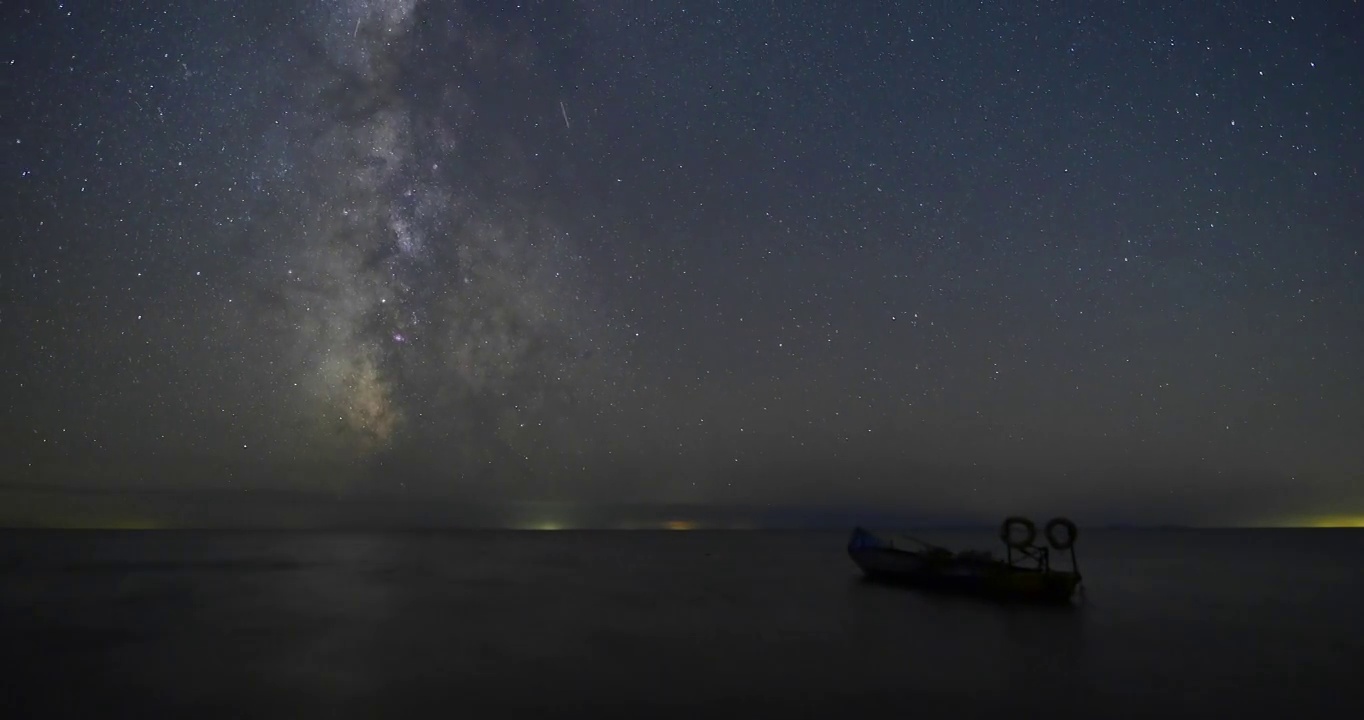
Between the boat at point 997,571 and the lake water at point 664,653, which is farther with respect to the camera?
the boat at point 997,571

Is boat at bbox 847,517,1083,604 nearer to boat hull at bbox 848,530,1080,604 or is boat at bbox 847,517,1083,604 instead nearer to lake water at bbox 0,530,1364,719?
boat hull at bbox 848,530,1080,604

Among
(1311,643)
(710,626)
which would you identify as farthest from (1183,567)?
(710,626)

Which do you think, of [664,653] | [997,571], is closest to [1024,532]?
[997,571]

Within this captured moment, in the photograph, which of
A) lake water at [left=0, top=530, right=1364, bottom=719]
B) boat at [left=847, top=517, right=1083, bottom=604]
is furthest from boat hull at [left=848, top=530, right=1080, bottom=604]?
lake water at [left=0, top=530, right=1364, bottom=719]

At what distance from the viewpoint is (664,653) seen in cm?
2630

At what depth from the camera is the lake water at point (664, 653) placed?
63.9ft

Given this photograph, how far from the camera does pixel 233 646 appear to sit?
27.6m

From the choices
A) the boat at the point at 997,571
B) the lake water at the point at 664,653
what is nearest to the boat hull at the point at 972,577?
the boat at the point at 997,571

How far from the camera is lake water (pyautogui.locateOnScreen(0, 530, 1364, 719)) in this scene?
1948 cm

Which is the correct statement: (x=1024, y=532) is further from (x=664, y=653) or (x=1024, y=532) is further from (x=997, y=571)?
(x=664, y=653)

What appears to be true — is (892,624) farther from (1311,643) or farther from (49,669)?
(49,669)

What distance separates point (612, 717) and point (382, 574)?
5317 centimetres

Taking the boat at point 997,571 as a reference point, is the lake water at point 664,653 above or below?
below

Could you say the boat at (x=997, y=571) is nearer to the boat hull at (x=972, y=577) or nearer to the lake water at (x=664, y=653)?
the boat hull at (x=972, y=577)
